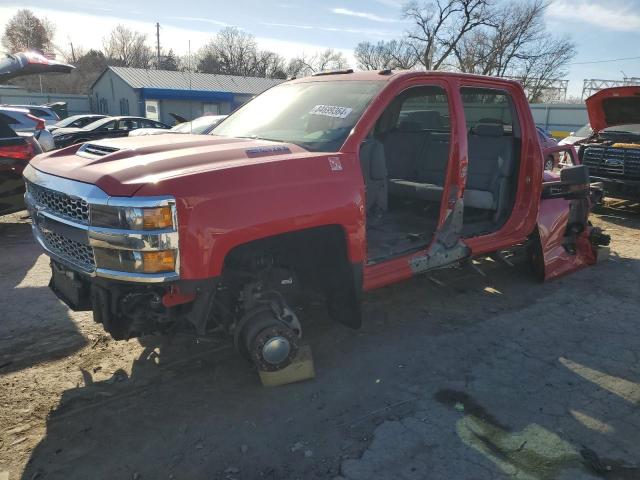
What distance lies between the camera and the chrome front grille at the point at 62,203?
2666mm

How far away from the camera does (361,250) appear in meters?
3.27

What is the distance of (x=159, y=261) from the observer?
252 cm

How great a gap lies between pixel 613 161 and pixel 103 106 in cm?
3923

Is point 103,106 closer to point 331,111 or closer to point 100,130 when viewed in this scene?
point 100,130

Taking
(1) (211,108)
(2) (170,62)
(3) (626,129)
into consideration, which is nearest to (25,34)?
(2) (170,62)

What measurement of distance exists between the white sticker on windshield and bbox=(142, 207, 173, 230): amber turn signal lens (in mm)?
1547

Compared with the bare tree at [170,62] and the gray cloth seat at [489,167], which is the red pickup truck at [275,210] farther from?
the bare tree at [170,62]

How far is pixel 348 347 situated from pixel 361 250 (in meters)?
0.94

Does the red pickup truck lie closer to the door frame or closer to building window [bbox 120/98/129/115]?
the door frame

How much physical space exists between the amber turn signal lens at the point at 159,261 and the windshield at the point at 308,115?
124cm

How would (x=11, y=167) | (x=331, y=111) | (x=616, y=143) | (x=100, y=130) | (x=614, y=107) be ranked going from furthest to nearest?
(x=100, y=130), (x=616, y=143), (x=614, y=107), (x=11, y=167), (x=331, y=111)

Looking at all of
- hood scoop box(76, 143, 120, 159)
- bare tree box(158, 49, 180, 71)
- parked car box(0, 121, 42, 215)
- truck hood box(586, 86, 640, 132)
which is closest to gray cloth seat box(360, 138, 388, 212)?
hood scoop box(76, 143, 120, 159)

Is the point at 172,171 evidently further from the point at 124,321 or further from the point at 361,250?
the point at 361,250

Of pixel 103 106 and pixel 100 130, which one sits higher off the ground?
pixel 100 130
